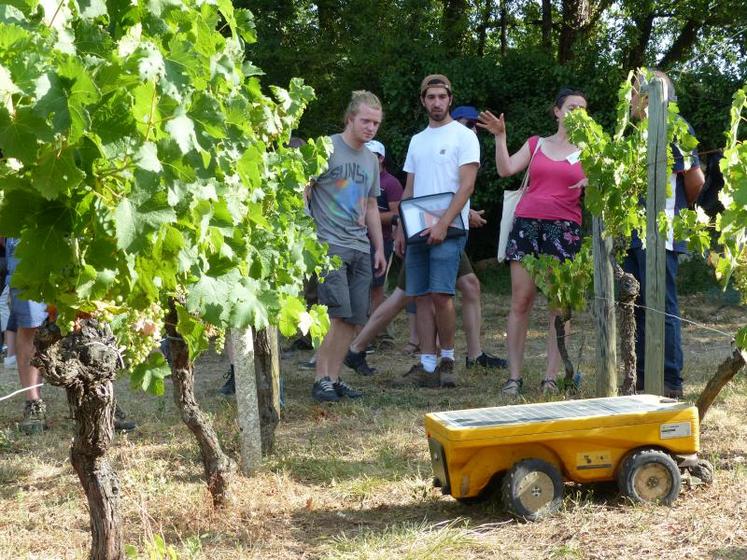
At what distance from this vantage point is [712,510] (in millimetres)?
3549

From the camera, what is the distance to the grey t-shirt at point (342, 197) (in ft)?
20.1

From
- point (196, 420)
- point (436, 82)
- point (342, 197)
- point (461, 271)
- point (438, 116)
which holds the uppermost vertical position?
point (436, 82)

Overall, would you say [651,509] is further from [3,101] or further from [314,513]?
[3,101]

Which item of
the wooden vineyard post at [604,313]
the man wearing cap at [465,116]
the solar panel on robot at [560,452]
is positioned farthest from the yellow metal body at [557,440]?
the man wearing cap at [465,116]

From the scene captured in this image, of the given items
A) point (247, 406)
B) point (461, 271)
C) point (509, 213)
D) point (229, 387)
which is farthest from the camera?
point (461, 271)

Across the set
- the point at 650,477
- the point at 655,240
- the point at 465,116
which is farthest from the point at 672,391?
the point at 465,116

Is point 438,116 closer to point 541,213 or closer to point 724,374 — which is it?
point 541,213

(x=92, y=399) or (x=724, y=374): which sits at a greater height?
(x=92, y=399)

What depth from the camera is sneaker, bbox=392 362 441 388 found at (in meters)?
6.55

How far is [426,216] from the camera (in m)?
6.39

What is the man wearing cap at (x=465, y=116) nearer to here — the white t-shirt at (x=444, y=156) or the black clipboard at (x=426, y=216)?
the white t-shirt at (x=444, y=156)

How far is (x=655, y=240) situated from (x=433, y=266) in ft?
7.05

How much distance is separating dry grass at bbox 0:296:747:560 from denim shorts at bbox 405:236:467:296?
3.10ft

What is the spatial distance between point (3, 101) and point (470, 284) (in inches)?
218
